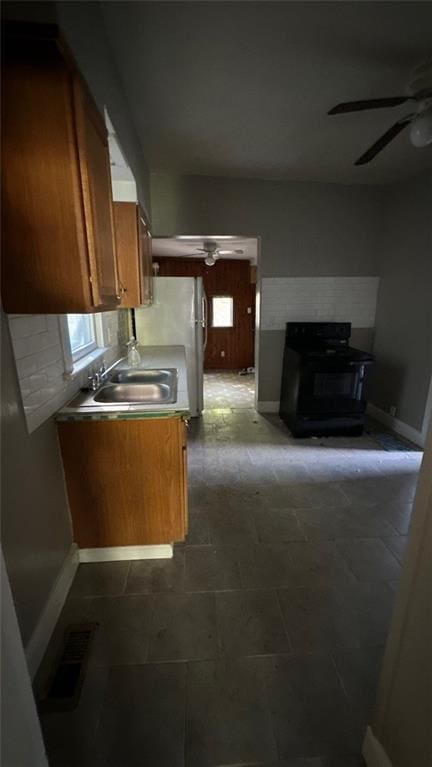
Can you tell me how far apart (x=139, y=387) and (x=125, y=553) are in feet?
3.26

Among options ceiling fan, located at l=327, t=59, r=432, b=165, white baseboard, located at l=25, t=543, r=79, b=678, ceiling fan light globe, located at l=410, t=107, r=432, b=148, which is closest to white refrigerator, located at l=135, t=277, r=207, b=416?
ceiling fan, located at l=327, t=59, r=432, b=165

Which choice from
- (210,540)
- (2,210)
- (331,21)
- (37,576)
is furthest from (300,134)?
(37,576)

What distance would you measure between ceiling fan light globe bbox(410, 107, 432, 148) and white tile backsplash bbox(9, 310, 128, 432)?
229 centimetres

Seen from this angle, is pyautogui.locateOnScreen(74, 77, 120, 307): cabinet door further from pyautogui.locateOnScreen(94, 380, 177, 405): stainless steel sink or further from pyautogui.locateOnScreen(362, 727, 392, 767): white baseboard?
pyautogui.locateOnScreen(362, 727, 392, 767): white baseboard

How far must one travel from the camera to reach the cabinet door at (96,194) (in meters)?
0.94

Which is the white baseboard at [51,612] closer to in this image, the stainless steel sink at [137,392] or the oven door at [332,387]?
the stainless steel sink at [137,392]

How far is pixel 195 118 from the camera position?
2.22 metres

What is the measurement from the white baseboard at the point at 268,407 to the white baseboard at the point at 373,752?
3120 millimetres

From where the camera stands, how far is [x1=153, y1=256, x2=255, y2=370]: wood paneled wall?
6.75 metres

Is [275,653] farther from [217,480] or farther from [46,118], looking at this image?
[46,118]

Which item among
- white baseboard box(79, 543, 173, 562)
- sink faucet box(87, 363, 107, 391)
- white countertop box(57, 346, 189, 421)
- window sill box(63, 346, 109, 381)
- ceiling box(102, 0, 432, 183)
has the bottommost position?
white baseboard box(79, 543, 173, 562)

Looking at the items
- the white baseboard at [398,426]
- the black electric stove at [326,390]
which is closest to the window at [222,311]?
the black electric stove at [326,390]

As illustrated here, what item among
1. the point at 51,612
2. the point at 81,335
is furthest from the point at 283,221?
the point at 51,612

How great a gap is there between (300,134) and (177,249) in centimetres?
350
